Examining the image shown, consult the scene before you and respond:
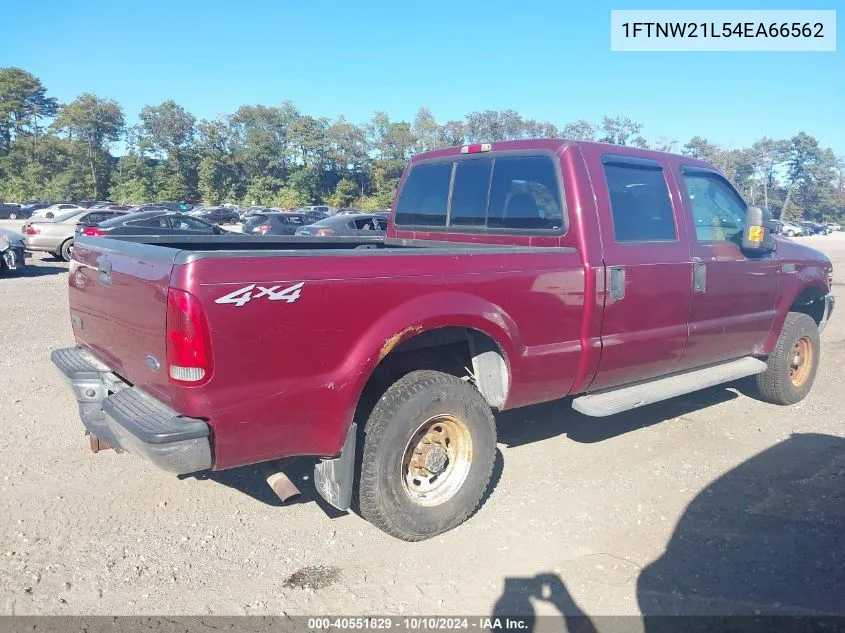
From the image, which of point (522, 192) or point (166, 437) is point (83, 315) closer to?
point (166, 437)

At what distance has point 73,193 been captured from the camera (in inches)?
2837

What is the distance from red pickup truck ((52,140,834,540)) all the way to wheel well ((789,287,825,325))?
1.06 ft

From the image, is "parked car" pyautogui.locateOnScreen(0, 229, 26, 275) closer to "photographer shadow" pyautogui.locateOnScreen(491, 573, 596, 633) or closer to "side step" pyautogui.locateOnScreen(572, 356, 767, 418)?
"side step" pyautogui.locateOnScreen(572, 356, 767, 418)

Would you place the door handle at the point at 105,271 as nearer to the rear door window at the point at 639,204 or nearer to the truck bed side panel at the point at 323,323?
the truck bed side panel at the point at 323,323

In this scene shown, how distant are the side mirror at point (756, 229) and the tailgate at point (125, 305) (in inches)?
162

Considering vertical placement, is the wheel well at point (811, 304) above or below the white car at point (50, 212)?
below

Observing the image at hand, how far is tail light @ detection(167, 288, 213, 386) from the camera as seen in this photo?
2688 mm

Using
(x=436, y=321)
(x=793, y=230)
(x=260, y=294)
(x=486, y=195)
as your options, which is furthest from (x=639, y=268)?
(x=793, y=230)

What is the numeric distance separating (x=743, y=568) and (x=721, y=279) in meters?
→ 2.24

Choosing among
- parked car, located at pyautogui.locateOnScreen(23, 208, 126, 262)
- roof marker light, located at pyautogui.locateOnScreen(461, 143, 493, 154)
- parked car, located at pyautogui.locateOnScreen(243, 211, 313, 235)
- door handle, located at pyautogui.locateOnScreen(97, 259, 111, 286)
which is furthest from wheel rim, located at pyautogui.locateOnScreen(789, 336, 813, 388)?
parked car, located at pyautogui.locateOnScreen(243, 211, 313, 235)

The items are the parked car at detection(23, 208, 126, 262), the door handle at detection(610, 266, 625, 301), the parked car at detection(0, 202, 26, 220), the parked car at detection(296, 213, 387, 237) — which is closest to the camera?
the door handle at detection(610, 266, 625, 301)

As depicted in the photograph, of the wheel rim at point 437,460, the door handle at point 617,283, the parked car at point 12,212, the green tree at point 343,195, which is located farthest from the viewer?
the green tree at point 343,195

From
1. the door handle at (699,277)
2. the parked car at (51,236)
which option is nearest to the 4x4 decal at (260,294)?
the door handle at (699,277)

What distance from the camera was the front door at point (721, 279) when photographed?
15.7 feet
